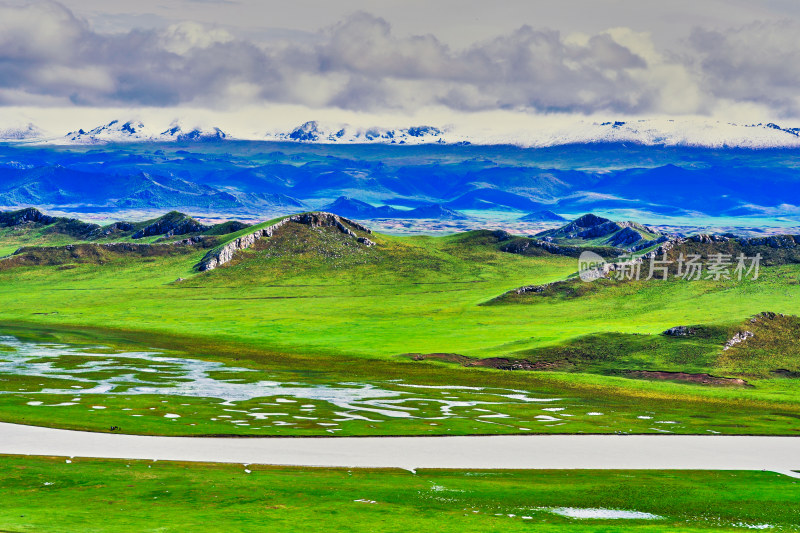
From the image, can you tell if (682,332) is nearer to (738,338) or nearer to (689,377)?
(738,338)

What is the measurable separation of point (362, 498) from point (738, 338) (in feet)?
383

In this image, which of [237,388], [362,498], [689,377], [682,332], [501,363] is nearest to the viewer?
[362,498]

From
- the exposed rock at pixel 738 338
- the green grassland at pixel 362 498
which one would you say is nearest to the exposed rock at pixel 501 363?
the exposed rock at pixel 738 338

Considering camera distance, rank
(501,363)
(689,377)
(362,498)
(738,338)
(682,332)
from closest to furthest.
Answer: (362,498)
(689,377)
(501,363)
(738,338)
(682,332)

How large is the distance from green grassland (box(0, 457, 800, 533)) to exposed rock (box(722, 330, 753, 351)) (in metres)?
82.2

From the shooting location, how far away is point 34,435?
292ft

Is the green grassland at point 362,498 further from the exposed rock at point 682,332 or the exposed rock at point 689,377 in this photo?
the exposed rock at point 682,332

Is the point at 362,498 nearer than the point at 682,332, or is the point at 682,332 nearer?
the point at 362,498

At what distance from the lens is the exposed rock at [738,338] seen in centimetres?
15948

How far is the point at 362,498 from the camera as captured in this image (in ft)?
220

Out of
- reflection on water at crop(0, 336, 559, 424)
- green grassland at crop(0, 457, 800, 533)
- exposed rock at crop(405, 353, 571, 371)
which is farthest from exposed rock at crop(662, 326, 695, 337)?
green grassland at crop(0, 457, 800, 533)

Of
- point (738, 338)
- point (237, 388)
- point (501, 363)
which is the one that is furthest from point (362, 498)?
point (738, 338)

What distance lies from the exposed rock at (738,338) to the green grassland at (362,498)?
8216 cm

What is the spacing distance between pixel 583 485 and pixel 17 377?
96263mm
